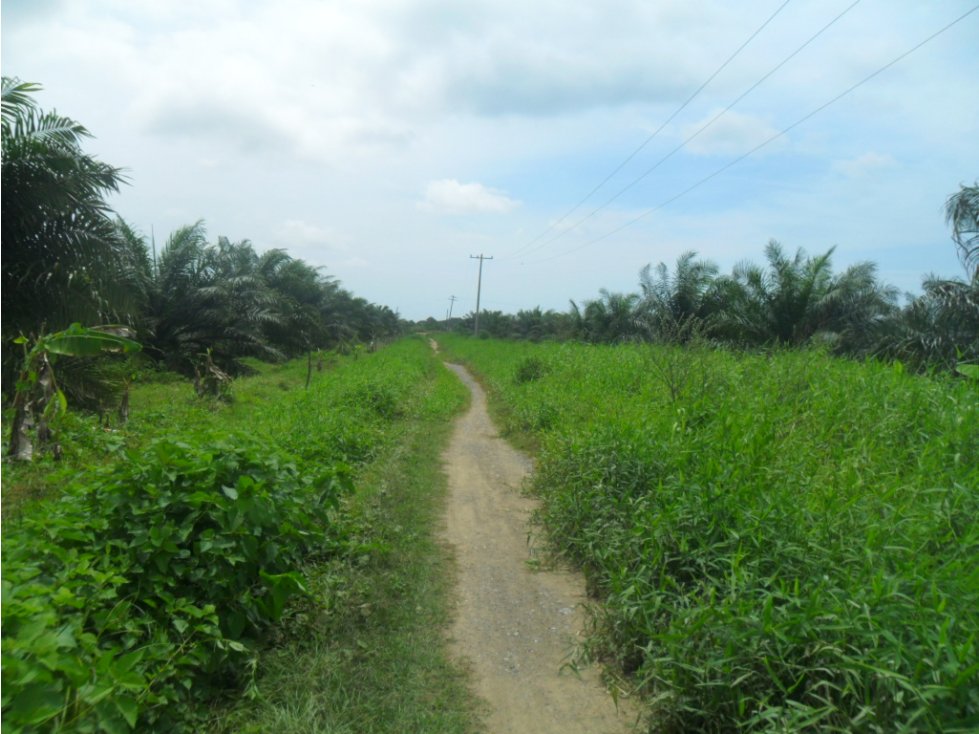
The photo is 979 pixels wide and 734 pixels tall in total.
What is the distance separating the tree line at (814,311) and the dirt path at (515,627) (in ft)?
12.7

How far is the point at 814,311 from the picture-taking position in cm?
1712

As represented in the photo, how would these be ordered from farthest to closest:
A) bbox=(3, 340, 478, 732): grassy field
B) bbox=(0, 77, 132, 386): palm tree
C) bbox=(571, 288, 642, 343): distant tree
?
1. bbox=(571, 288, 642, 343): distant tree
2. bbox=(0, 77, 132, 386): palm tree
3. bbox=(3, 340, 478, 732): grassy field

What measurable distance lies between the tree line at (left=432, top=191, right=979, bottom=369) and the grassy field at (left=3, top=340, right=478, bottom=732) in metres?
Result: 5.66

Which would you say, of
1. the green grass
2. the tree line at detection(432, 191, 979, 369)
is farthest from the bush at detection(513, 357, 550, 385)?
the green grass

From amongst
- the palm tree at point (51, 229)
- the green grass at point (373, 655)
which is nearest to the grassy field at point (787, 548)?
the green grass at point (373, 655)

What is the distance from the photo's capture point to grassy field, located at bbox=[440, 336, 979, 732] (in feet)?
9.42

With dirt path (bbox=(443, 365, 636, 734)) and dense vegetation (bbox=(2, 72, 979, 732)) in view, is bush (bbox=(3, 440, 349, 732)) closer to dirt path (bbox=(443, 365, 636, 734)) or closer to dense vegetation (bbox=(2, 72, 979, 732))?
dense vegetation (bbox=(2, 72, 979, 732))

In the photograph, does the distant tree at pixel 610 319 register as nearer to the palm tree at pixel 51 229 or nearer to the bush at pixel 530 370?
the bush at pixel 530 370

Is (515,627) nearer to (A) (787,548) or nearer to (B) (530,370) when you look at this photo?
(A) (787,548)

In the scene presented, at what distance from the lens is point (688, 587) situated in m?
4.19

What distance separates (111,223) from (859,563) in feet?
33.6

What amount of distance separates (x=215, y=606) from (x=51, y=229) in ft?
26.3

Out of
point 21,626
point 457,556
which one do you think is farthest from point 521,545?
point 21,626

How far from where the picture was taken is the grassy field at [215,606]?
2631 millimetres
